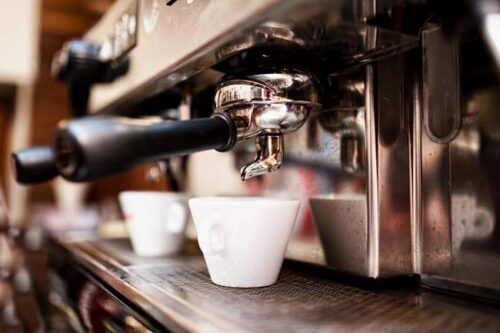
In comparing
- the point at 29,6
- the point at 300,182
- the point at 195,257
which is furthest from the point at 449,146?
the point at 29,6

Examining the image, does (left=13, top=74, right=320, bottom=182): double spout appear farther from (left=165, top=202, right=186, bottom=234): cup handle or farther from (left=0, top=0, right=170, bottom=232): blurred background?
(left=0, top=0, right=170, bottom=232): blurred background

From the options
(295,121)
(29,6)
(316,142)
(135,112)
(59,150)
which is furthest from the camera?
(29,6)

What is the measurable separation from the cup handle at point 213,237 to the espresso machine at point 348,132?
0.04 meters

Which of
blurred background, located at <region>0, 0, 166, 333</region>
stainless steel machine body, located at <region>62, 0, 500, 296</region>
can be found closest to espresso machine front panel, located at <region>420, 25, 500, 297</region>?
stainless steel machine body, located at <region>62, 0, 500, 296</region>

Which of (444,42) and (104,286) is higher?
(444,42)

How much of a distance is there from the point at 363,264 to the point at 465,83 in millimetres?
193

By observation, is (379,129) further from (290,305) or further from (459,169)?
(290,305)

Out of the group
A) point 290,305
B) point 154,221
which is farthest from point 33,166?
point 290,305

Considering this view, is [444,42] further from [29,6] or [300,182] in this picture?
[29,6]

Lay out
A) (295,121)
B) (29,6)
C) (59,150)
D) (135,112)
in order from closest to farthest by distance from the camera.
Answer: (59,150), (295,121), (135,112), (29,6)

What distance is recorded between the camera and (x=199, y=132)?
391 millimetres

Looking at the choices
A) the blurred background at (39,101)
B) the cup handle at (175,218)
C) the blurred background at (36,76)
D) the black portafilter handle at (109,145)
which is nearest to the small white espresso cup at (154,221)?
the cup handle at (175,218)

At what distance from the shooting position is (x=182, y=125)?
15.1 inches

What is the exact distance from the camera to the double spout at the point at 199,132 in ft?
1.07
